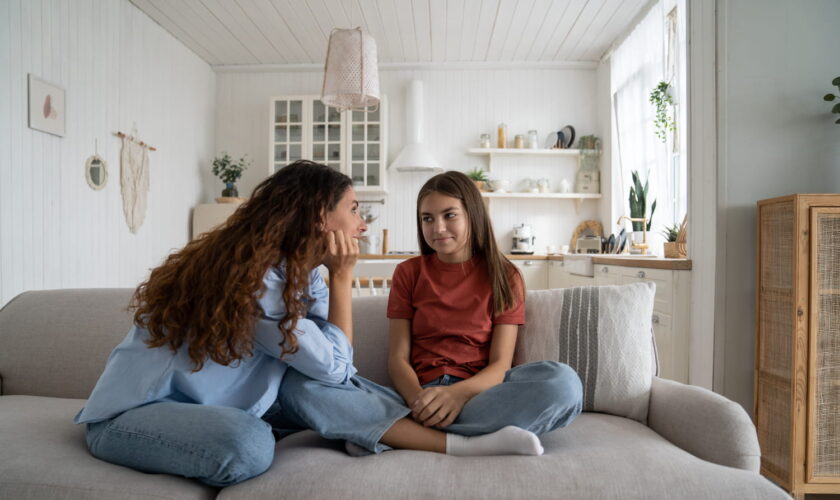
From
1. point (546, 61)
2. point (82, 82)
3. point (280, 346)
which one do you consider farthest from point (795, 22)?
point (82, 82)

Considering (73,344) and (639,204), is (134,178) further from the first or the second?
(639,204)

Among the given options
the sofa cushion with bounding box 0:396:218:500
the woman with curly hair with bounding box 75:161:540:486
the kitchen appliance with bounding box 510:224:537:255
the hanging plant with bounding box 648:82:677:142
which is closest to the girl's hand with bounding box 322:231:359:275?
the woman with curly hair with bounding box 75:161:540:486

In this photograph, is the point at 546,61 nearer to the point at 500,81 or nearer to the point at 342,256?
the point at 500,81

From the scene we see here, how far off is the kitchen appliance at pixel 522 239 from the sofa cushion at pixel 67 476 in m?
4.31

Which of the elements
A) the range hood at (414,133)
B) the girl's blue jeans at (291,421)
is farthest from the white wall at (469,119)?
the girl's blue jeans at (291,421)

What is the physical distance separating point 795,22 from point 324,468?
2.56 meters

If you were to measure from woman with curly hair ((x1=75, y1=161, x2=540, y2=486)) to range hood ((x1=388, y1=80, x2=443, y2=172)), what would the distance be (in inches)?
157

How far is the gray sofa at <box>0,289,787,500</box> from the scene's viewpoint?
1085mm

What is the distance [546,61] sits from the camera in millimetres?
5457

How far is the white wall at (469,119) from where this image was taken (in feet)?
18.1

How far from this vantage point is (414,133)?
5.45 meters

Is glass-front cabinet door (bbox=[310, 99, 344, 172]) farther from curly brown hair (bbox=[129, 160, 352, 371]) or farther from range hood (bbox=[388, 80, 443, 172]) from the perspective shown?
curly brown hair (bbox=[129, 160, 352, 371])

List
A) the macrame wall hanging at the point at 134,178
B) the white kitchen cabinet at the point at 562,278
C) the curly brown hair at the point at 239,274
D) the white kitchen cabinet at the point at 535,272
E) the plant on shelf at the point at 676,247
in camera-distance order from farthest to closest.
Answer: the white kitchen cabinet at the point at 535,272 < the macrame wall hanging at the point at 134,178 < the white kitchen cabinet at the point at 562,278 < the plant on shelf at the point at 676,247 < the curly brown hair at the point at 239,274

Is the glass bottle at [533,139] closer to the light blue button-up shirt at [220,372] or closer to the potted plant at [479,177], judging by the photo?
the potted plant at [479,177]
